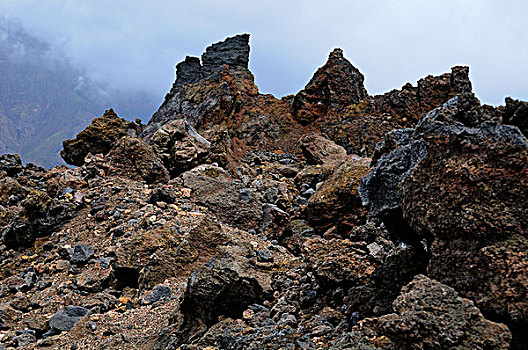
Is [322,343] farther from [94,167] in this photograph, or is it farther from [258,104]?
[258,104]

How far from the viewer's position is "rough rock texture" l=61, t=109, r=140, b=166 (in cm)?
1803

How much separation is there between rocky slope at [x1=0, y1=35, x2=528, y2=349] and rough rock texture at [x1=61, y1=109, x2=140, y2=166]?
2.9 inches

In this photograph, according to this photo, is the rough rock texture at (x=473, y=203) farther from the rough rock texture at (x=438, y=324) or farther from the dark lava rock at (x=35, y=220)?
the dark lava rock at (x=35, y=220)

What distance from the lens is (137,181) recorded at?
14.2 meters

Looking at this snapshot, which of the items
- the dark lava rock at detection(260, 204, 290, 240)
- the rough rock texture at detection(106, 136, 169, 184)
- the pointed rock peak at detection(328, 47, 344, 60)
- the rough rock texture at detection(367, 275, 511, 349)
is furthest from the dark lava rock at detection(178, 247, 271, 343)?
the pointed rock peak at detection(328, 47, 344, 60)

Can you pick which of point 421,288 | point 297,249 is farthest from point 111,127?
point 421,288

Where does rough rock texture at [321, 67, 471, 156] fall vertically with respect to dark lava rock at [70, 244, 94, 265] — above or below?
above

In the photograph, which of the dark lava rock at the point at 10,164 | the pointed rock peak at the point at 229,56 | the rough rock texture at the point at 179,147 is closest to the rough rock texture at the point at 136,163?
the rough rock texture at the point at 179,147

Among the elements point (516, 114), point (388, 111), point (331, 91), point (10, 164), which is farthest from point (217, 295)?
point (331, 91)

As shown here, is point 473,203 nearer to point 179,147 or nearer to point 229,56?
point 179,147

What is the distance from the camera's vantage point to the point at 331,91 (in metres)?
32.8

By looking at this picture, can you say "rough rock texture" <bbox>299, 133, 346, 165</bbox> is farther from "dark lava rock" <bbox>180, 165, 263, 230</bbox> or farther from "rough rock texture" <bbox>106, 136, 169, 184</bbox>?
"rough rock texture" <bbox>106, 136, 169, 184</bbox>

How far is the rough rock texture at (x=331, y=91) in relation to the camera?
1282 inches

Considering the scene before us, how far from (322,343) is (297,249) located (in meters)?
6.10
